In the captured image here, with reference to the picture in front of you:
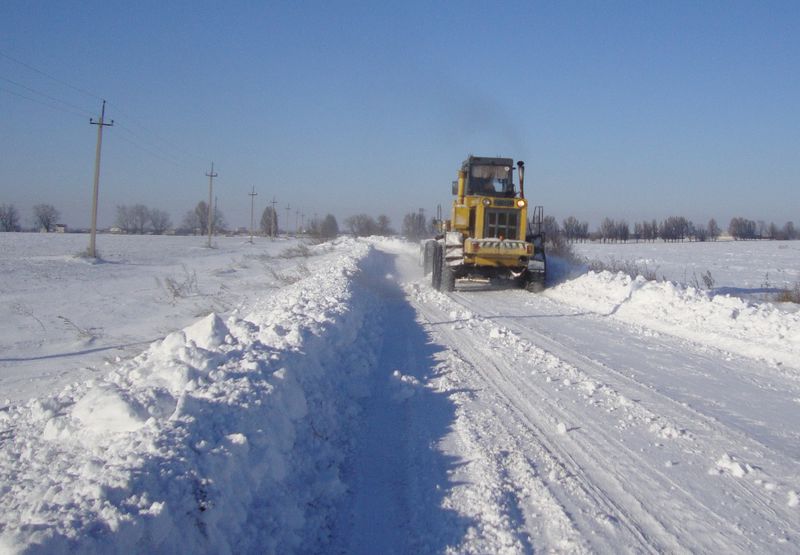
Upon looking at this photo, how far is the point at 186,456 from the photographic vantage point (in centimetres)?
325

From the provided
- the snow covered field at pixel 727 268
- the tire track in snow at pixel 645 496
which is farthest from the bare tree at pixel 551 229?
the tire track in snow at pixel 645 496

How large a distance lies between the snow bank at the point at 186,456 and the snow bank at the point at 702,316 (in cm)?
645

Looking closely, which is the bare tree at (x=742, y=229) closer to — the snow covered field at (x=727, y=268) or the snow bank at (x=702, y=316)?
the snow covered field at (x=727, y=268)

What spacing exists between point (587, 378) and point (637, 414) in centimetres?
125

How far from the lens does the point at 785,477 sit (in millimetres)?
4211

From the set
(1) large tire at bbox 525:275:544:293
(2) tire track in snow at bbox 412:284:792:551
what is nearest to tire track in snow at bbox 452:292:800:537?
(2) tire track in snow at bbox 412:284:792:551

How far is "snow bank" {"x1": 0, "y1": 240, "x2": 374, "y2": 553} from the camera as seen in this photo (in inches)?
104

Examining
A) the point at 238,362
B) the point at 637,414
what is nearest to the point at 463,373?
the point at 637,414

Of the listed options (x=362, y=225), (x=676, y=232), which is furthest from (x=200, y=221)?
(x=676, y=232)

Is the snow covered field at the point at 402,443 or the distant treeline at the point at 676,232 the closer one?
the snow covered field at the point at 402,443

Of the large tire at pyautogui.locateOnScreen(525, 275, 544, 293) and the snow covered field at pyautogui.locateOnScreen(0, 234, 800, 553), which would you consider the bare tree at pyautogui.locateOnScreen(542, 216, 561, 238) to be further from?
the snow covered field at pyautogui.locateOnScreen(0, 234, 800, 553)

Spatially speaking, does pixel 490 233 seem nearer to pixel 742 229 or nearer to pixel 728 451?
pixel 728 451

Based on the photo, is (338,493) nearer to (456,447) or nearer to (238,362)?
(456,447)

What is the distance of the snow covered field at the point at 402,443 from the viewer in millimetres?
3098
